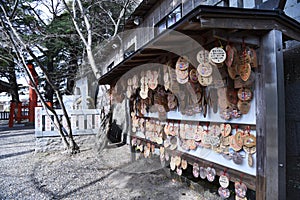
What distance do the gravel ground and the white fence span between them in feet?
2.23

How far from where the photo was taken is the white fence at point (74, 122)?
6.15 metres

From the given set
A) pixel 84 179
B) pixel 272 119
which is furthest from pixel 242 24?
pixel 84 179

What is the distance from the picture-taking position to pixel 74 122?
6633 mm

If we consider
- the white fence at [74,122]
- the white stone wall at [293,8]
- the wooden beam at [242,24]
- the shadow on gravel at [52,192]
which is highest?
the white stone wall at [293,8]

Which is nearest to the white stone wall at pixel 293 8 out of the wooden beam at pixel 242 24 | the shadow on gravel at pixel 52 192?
the wooden beam at pixel 242 24

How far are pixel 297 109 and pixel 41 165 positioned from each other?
4.79 m

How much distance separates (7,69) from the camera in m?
14.4

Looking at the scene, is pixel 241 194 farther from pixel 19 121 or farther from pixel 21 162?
pixel 19 121

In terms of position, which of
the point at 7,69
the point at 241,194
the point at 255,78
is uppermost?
the point at 7,69

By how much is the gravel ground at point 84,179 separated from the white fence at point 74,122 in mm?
680

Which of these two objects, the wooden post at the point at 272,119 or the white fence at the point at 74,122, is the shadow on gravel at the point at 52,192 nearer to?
the white fence at the point at 74,122

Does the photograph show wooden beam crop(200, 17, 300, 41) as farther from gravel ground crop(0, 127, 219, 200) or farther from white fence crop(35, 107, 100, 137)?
white fence crop(35, 107, 100, 137)

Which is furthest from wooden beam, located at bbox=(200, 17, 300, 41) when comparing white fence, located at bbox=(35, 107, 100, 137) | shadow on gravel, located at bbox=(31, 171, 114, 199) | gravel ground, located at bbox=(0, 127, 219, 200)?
white fence, located at bbox=(35, 107, 100, 137)

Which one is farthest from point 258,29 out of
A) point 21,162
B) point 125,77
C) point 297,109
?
point 21,162
